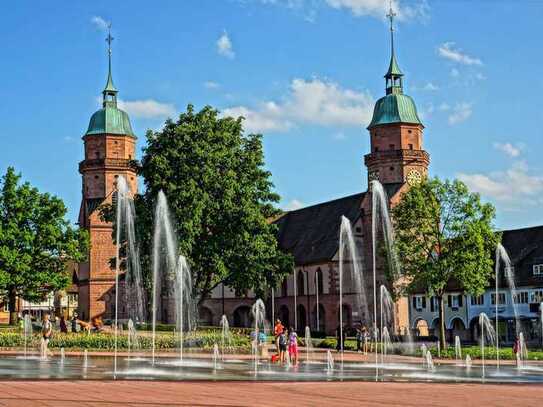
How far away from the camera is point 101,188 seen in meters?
92.9

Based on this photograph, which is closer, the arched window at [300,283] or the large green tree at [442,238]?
the large green tree at [442,238]

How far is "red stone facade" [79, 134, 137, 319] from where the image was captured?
89.8m

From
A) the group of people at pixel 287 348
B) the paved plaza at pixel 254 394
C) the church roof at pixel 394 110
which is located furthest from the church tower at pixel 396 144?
the paved plaza at pixel 254 394

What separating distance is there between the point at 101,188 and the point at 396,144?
3259 cm

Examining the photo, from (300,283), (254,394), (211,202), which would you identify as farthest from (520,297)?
(254,394)

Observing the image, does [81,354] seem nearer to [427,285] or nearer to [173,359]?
[173,359]

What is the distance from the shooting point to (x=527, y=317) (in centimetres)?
7544

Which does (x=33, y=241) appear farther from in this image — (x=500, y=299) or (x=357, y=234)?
(x=500, y=299)

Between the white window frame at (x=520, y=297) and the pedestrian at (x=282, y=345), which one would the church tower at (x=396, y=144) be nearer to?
the white window frame at (x=520, y=297)

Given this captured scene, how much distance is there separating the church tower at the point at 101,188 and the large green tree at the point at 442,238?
42.6m

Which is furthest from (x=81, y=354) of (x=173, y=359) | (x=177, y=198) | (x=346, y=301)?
(x=346, y=301)

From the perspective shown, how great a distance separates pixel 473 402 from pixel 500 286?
60.3 metres

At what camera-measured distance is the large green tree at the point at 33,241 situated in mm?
60875

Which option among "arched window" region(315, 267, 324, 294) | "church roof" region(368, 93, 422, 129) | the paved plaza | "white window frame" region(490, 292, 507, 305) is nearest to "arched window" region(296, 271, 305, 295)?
"arched window" region(315, 267, 324, 294)
